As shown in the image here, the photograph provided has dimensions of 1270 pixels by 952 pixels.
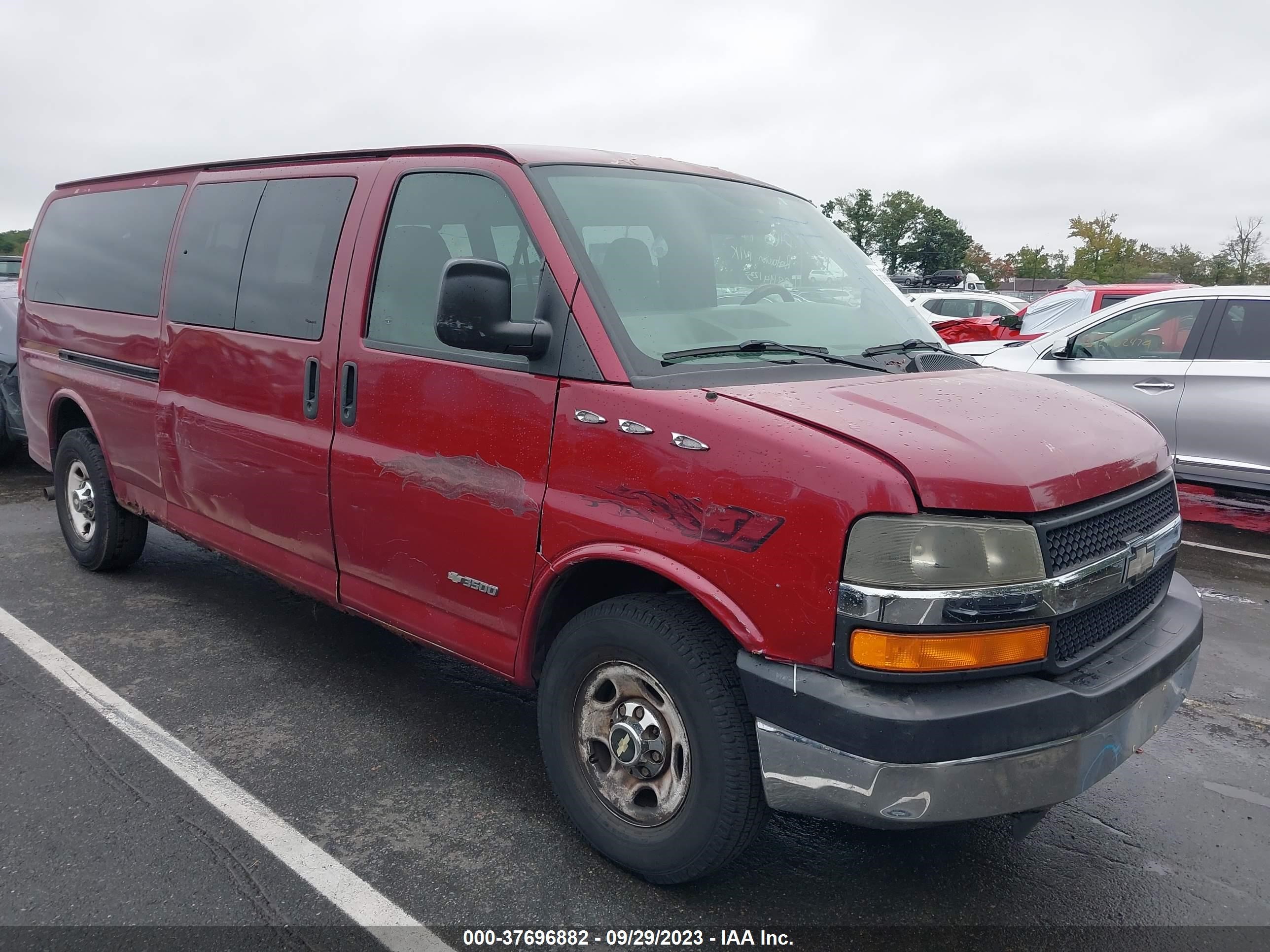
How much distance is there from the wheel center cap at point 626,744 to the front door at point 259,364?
59.1 inches

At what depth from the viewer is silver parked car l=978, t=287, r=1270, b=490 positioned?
23.7 ft

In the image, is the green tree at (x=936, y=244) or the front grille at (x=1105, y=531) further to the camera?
the green tree at (x=936, y=244)

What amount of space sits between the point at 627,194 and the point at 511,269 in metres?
0.50

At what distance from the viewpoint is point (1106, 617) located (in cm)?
275

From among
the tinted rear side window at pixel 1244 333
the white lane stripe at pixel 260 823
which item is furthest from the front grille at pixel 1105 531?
the tinted rear side window at pixel 1244 333

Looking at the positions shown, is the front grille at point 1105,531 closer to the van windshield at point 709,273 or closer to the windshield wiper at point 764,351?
the windshield wiper at point 764,351

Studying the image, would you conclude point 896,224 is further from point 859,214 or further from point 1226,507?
point 1226,507

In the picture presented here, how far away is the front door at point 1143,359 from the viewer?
→ 7.57m

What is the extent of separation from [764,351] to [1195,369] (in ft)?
19.0

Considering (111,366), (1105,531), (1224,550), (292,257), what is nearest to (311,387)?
(292,257)

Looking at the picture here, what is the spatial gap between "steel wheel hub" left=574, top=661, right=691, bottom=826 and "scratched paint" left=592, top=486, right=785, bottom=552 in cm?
43

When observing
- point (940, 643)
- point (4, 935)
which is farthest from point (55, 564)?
point (940, 643)

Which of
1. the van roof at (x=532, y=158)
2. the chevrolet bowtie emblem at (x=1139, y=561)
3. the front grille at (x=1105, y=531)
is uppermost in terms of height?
the van roof at (x=532, y=158)

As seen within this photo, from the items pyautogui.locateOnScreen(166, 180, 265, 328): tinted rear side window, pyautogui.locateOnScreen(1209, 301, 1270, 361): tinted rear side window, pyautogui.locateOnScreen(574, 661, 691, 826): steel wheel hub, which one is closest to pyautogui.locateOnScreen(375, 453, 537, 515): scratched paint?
pyautogui.locateOnScreen(574, 661, 691, 826): steel wheel hub
